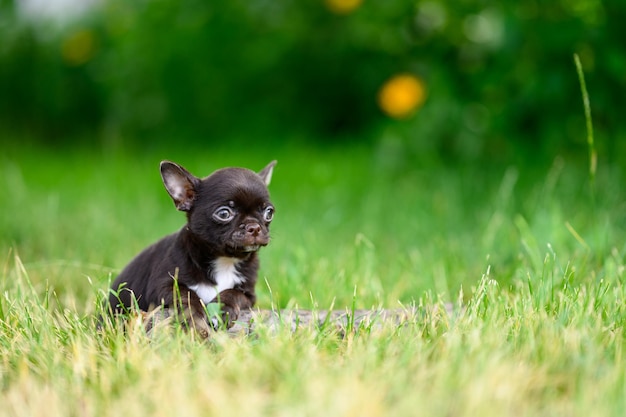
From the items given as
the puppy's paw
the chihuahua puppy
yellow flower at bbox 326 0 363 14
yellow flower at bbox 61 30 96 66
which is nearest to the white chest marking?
the chihuahua puppy

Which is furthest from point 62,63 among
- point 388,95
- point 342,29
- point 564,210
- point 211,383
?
point 211,383

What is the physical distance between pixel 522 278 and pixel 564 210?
72.8 inches

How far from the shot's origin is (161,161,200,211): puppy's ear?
3.76 meters

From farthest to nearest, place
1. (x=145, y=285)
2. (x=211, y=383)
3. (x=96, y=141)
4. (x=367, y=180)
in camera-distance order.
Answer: (x=96, y=141) → (x=367, y=180) → (x=145, y=285) → (x=211, y=383)

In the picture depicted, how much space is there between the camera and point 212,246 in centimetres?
373

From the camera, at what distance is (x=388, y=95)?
7.88 metres

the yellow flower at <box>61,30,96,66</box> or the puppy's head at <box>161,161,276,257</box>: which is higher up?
the yellow flower at <box>61,30,96,66</box>

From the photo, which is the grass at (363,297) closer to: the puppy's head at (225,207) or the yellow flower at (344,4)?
the puppy's head at (225,207)

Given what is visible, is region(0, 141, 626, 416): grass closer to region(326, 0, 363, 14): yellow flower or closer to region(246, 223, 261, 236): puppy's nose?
region(246, 223, 261, 236): puppy's nose

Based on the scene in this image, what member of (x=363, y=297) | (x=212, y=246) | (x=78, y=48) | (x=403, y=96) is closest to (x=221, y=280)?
(x=212, y=246)

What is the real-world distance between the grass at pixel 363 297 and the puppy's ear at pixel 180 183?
480 mm

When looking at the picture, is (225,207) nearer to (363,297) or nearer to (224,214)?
(224,214)

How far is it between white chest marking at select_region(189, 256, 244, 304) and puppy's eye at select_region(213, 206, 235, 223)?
0.64 feet

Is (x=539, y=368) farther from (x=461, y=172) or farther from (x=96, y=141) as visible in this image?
(x=96, y=141)
